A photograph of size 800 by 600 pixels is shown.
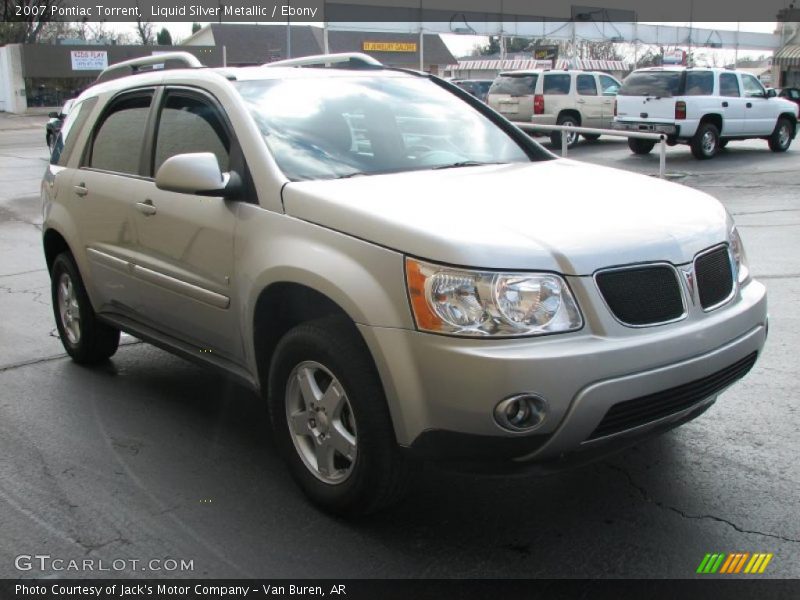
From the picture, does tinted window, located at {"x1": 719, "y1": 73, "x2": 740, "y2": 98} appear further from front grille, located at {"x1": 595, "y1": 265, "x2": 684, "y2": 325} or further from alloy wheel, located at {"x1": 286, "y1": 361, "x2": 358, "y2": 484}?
alloy wheel, located at {"x1": 286, "y1": 361, "x2": 358, "y2": 484}

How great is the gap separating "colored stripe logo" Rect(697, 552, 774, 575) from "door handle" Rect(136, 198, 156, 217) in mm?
3110

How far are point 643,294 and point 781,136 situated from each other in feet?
66.1

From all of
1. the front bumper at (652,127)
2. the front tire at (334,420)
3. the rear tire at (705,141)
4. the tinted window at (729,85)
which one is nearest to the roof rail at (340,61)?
the front tire at (334,420)

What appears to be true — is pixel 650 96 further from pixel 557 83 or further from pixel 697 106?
pixel 557 83

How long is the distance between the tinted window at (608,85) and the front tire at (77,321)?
67.4 feet

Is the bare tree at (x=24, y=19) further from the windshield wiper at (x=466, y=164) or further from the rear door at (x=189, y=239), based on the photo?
the windshield wiper at (x=466, y=164)

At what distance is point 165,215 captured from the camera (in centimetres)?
462

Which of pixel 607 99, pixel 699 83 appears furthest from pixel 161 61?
pixel 607 99

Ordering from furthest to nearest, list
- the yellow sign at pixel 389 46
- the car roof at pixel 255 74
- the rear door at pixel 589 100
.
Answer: the yellow sign at pixel 389 46 < the rear door at pixel 589 100 < the car roof at pixel 255 74

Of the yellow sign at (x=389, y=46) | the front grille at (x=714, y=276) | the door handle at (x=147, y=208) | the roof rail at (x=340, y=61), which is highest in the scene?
the yellow sign at (x=389, y=46)

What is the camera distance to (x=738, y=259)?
159 inches

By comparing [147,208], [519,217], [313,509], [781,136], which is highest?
[519,217]

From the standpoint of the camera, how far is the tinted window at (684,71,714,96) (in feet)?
62.8

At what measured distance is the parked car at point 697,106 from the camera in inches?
753
